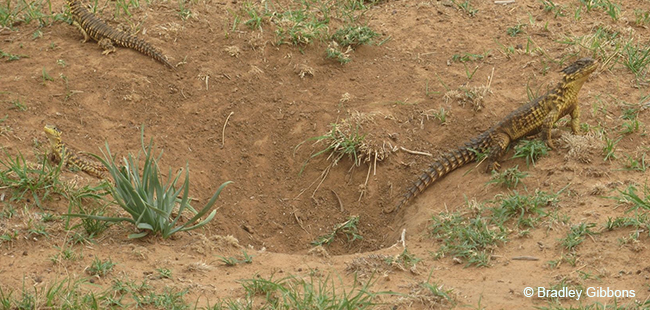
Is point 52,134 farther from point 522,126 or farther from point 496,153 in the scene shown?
point 522,126

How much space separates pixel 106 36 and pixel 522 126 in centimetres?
496

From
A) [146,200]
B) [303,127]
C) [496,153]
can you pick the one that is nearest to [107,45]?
[303,127]

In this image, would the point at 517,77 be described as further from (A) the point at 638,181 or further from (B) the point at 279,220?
(B) the point at 279,220

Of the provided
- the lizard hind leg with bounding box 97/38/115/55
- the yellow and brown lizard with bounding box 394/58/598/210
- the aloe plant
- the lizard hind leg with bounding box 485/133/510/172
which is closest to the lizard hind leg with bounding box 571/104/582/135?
the yellow and brown lizard with bounding box 394/58/598/210

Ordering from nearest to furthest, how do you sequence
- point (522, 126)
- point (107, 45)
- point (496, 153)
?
1. point (496, 153)
2. point (522, 126)
3. point (107, 45)

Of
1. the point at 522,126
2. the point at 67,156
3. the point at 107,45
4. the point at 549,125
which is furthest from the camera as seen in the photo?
the point at 107,45

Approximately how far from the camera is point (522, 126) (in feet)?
24.0

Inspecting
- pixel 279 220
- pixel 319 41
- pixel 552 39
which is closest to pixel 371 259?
pixel 279 220

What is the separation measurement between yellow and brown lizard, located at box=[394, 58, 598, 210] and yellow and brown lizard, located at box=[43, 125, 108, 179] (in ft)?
9.68

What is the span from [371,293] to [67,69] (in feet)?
16.3

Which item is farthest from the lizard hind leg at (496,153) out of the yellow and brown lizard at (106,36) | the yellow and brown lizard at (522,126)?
the yellow and brown lizard at (106,36)

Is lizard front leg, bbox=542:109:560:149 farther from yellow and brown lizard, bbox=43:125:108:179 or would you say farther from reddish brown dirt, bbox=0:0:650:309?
yellow and brown lizard, bbox=43:125:108:179

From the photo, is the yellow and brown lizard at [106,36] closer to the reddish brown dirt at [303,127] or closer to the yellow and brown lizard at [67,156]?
the reddish brown dirt at [303,127]

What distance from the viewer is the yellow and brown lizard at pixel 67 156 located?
6770 millimetres
